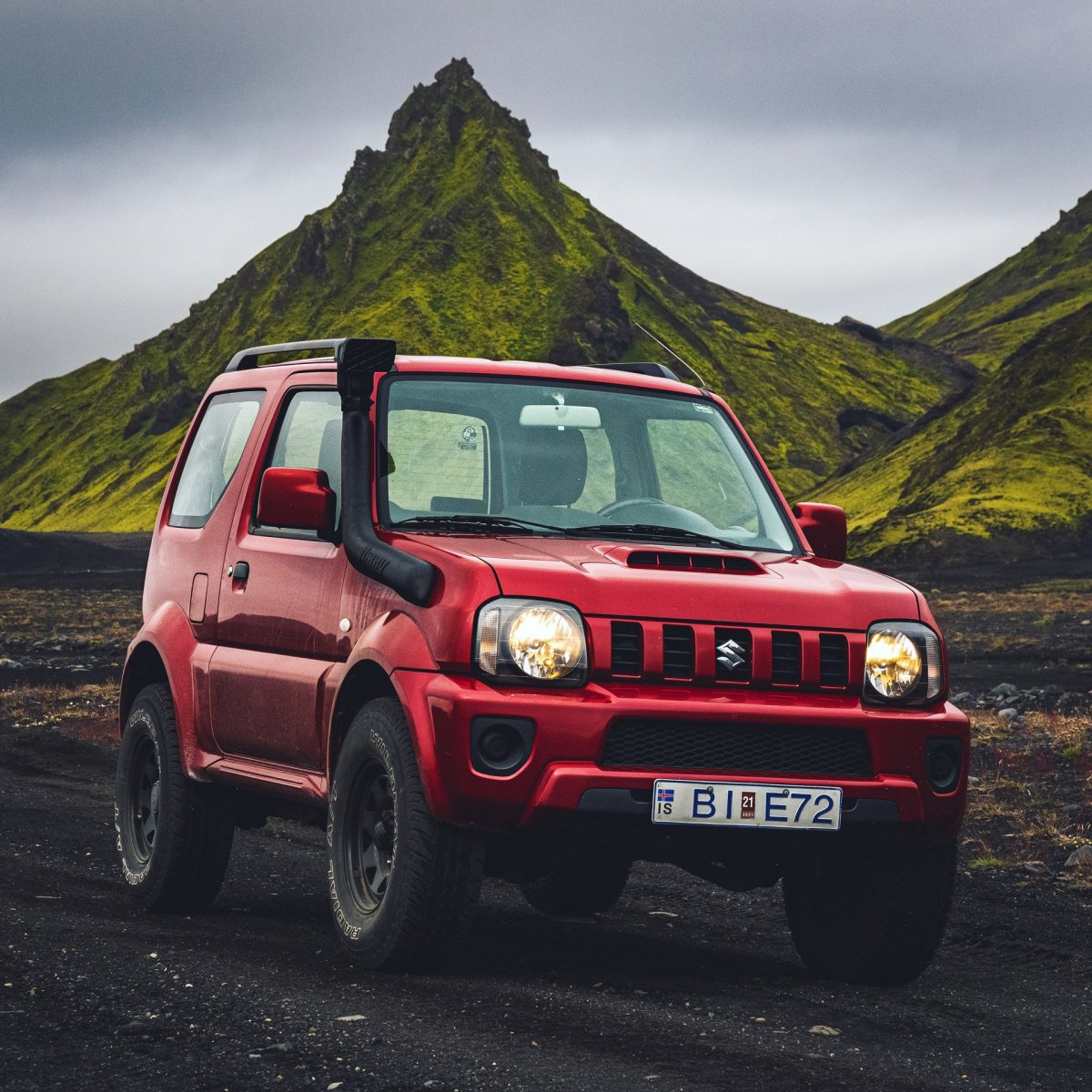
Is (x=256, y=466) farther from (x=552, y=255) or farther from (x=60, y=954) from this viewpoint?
(x=552, y=255)

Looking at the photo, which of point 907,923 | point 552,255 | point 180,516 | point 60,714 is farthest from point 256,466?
point 552,255

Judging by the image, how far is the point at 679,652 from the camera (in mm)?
5758

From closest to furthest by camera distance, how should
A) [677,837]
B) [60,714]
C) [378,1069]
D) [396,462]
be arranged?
[378,1069] → [677,837] → [396,462] → [60,714]

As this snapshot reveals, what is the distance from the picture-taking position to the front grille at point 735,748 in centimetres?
566

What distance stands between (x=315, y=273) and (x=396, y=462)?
184m

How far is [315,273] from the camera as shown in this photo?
187000mm

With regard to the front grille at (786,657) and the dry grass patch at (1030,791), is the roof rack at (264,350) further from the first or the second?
the dry grass patch at (1030,791)

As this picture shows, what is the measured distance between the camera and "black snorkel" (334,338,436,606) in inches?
245

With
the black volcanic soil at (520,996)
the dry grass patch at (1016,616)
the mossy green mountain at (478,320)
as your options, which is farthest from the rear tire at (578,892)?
the mossy green mountain at (478,320)

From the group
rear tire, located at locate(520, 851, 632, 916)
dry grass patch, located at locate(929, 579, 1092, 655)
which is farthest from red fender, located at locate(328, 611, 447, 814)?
dry grass patch, located at locate(929, 579, 1092, 655)

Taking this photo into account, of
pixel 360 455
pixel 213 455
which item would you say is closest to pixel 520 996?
pixel 360 455

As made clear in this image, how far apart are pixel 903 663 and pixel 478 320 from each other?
159m

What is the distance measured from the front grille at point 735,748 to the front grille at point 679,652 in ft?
0.55

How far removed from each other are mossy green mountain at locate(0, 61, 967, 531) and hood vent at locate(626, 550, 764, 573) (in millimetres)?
142714
